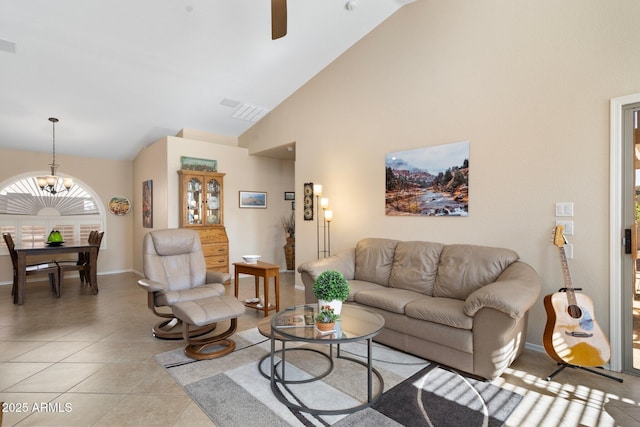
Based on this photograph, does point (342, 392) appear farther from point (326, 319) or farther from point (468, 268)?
point (468, 268)

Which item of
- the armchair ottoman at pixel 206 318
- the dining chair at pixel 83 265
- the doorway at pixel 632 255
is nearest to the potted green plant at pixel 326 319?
the armchair ottoman at pixel 206 318

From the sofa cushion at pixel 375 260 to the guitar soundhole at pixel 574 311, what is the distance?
1616mm

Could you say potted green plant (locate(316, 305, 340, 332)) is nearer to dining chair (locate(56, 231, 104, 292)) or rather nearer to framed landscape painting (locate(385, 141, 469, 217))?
framed landscape painting (locate(385, 141, 469, 217))

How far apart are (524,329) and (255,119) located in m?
5.21

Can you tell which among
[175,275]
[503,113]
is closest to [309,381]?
[175,275]

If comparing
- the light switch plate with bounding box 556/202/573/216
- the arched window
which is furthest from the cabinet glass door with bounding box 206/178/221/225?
the light switch plate with bounding box 556/202/573/216

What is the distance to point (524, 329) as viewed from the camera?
268 centimetres

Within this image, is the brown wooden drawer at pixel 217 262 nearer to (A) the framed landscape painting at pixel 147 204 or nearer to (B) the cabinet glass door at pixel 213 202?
(B) the cabinet glass door at pixel 213 202

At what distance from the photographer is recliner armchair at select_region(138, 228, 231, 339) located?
10.1ft

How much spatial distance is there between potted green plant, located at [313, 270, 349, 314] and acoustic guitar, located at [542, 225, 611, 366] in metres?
1.64

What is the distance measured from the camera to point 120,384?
229 centimetres

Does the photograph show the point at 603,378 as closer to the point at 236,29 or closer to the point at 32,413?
the point at 32,413

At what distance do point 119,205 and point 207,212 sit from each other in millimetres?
2477

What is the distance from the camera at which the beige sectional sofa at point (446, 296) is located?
2.28 m
